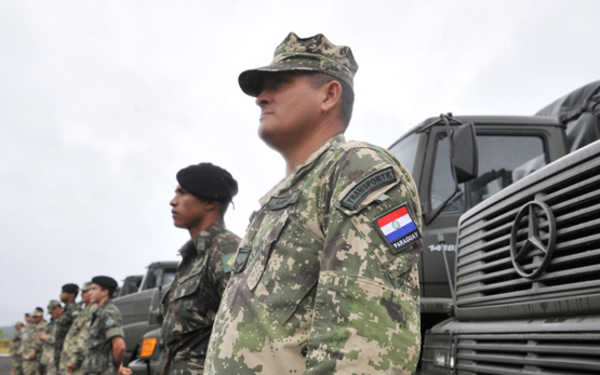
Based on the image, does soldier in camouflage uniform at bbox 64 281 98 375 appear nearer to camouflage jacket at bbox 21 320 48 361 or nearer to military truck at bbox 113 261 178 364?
military truck at bbox 113 261 178 364

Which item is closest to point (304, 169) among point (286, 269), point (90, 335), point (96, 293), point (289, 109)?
point (289, 109)

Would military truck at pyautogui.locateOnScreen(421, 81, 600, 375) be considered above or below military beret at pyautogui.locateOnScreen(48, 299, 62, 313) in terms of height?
below

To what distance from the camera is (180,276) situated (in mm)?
3213

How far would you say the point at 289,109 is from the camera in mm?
1698

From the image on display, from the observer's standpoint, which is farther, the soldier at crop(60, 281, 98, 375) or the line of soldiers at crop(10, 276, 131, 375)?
the soldier at crop(60, 281, 98, 375)

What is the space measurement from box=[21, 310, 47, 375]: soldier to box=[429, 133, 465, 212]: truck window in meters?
13.6

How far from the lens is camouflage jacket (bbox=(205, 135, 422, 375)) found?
1.15 m

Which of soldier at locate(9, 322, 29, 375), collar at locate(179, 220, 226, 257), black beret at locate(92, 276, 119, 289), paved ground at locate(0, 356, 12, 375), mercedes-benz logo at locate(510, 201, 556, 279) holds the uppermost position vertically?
black beret at locate(92, 276, 119, 289)

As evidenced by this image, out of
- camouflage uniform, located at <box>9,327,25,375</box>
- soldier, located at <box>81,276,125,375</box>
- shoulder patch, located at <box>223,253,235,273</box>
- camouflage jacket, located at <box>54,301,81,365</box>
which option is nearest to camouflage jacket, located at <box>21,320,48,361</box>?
camouflage uniform, located at <box>9,327,25,375</box>

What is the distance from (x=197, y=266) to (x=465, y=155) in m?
1.82

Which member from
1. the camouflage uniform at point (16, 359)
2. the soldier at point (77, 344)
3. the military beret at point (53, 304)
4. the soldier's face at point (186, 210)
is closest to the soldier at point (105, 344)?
the soldier at point (77, 344)

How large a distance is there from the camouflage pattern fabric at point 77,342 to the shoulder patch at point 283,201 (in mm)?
6214

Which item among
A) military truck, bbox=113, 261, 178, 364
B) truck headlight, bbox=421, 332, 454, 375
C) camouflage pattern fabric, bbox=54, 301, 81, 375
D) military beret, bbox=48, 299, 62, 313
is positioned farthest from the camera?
military beret, bbox=48, 299, 62, 313

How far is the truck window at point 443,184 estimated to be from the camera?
138 inches
